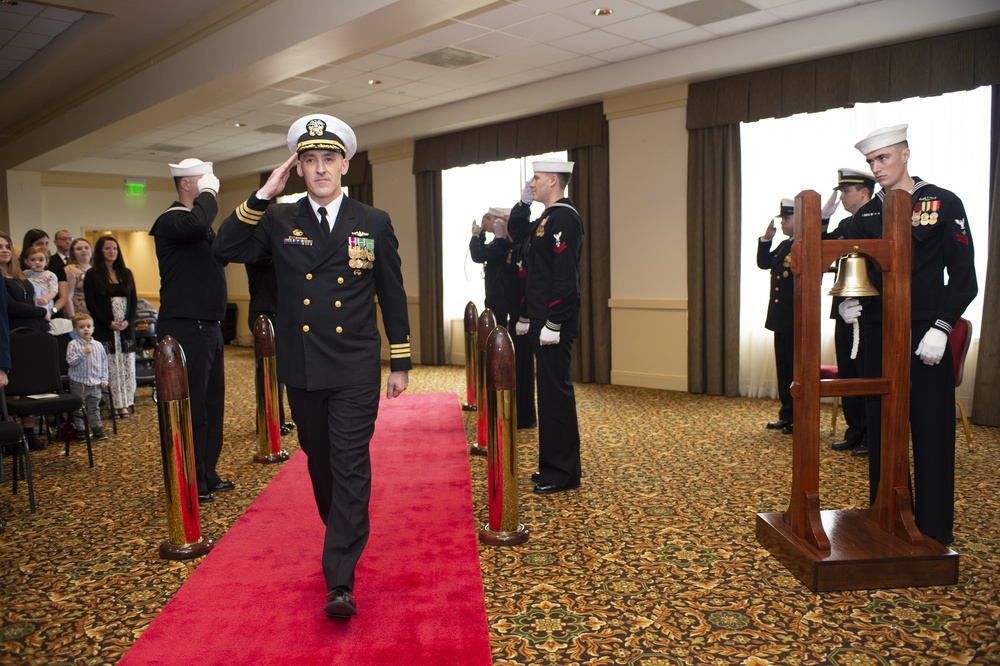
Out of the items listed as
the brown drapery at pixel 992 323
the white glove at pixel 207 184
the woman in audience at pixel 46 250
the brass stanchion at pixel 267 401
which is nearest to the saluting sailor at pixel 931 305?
the white glove at pixel 207 184

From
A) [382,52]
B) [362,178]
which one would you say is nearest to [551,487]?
[382,52]

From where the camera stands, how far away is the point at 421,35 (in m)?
6.69

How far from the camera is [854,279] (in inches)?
112

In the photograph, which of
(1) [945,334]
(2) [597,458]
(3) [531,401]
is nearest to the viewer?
(1) [945,334]

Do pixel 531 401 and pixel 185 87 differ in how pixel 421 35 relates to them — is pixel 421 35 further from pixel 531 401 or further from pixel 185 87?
pixel 531 401

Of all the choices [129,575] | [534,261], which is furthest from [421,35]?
[129,575]

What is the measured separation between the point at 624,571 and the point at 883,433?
119 cm

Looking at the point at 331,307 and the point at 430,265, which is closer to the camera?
the point at 331,307

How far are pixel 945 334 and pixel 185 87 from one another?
22.8ft

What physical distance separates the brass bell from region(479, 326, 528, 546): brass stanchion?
4.63 feet

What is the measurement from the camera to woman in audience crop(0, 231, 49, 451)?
208 inches

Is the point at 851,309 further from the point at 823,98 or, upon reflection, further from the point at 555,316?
the point at 823,98

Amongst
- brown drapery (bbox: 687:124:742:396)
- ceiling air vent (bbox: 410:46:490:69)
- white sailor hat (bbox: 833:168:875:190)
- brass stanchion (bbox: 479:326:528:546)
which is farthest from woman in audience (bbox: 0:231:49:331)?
brown drapery (bbox: 687:124:742:396)

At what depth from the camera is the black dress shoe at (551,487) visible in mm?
4168
